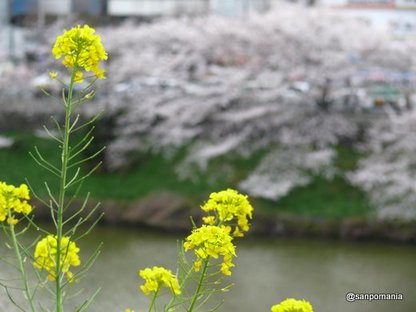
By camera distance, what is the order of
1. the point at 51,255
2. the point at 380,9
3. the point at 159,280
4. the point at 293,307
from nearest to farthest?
1. the point at 293,307
2. the point at 159,280
3. the point at 51,255
4. the point at 380,9

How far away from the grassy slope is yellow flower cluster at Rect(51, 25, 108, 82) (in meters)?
8.28

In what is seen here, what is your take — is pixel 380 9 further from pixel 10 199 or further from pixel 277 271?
pixel 10 199

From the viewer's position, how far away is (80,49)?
1578mm

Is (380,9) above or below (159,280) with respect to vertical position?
above

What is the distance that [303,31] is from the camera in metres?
10.5

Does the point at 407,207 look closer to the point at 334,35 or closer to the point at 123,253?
the point at 334,35

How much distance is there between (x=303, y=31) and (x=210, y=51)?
1.63 meters

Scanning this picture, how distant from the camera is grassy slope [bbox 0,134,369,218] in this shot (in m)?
9.84

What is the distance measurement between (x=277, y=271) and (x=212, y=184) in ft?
9.13

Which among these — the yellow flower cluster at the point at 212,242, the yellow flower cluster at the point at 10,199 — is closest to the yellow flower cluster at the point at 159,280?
the yellow flower cluster at the point at 212,242

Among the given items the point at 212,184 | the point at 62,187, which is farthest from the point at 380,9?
the point at 62,187

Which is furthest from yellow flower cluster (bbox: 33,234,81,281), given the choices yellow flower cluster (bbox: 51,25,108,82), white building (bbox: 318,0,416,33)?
white building (bbox: 318,0,416,33)

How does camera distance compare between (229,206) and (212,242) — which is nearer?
(212,242)

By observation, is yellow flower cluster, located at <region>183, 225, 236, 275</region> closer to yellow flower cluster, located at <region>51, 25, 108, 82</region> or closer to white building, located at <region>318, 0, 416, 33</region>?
yellow flower cluster, located at <region>51, 25, 108, 82</region>
